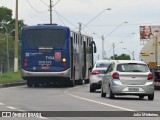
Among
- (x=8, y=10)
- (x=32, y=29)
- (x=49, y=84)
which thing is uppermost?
(x=8, y=10)

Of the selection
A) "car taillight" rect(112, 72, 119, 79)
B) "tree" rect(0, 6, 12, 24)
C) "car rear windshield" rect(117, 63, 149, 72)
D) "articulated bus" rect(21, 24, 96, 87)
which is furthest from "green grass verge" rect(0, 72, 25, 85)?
"tree" rect(0, 6, 12, 24)

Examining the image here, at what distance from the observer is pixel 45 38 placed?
38.2 m

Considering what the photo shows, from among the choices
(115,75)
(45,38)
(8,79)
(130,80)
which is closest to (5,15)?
(8,79)

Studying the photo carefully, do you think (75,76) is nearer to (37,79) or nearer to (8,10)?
(37,79)

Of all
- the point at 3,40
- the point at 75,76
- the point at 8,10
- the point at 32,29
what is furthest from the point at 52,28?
the point at 8,10

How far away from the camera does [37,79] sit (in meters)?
39.3

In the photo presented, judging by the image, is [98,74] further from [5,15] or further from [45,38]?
[5,15]

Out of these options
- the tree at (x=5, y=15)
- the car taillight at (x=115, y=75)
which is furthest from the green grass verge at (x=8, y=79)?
the tree at (x=5, y=15)

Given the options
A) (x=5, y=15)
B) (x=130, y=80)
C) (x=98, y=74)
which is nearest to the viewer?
(x=130, y=80)

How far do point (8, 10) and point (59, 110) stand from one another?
111953mm

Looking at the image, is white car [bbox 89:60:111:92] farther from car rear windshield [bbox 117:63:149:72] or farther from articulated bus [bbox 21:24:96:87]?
car rear windshield [bbox 117:63:149:72]

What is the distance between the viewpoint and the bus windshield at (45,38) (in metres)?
38.2

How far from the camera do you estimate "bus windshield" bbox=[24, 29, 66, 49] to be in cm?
3819

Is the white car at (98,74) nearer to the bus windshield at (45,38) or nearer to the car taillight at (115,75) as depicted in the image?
the bus windshield at (45,38)
